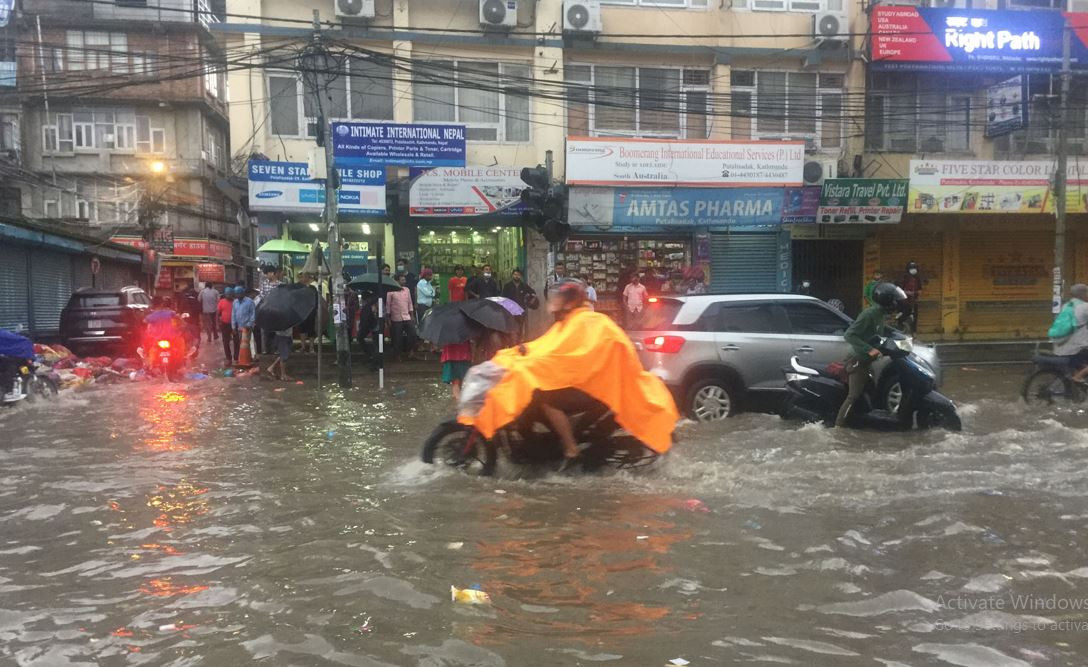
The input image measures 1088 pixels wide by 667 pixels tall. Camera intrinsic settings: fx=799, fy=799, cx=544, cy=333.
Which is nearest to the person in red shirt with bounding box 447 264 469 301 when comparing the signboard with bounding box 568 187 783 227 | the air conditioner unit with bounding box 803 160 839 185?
the signboard with bounding box 568 187 783 227

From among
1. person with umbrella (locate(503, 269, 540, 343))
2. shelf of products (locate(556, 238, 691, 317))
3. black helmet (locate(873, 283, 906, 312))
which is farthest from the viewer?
shelf of products (locate(556, 238, 691, 317))

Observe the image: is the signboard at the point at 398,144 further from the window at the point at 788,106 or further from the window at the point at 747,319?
the window at the point at 747,319

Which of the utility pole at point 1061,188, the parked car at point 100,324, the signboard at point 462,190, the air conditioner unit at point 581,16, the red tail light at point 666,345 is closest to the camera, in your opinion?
the red tail light at point 666,345

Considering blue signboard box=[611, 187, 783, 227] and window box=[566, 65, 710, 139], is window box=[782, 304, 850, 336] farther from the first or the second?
window box=[566, 65, 710, 139]

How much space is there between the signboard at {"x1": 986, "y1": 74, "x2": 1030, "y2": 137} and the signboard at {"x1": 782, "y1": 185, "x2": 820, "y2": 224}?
4.56 metres

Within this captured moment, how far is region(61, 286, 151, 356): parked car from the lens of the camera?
16875 millimetres

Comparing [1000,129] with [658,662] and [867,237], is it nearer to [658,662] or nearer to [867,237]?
[867,237]

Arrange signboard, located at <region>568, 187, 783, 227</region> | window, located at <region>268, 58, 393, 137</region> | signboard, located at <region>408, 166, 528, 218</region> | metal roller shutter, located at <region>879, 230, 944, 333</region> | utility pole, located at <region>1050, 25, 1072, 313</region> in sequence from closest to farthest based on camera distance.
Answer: utility pole, located at <region>1050, 25, 1072, 313</region>
signboard, located at <region>408, 166, 528, 218</region>
signboard, located at <region>568, 187, 783, 227</region>
window, located at <region>268, 58, 393, 137</region>
metal roller shutter, located at <region>879, 230, 944, 333</region>

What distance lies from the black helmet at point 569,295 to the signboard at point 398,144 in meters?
11.5

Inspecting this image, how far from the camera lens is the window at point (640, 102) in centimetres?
1858

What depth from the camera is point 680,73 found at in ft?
62.0

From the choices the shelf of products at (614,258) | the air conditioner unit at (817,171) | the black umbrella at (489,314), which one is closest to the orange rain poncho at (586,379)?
the black umbrella at (489,314)

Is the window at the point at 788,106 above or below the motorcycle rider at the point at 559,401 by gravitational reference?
above

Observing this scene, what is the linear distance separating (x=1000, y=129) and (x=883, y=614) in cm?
1829
